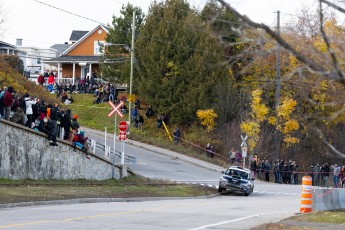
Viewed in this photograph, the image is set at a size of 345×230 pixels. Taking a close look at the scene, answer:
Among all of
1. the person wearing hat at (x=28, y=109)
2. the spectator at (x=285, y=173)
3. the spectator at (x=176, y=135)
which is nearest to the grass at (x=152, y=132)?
the spectator at (x=176, y=135)

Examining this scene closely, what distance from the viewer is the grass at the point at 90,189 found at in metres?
26.8

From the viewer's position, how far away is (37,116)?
1309 inches

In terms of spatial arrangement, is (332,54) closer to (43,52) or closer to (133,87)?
(133,87)

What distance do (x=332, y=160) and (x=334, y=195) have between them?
144ft

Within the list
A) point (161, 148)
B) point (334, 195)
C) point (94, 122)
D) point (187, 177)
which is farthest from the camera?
point (94, 122)

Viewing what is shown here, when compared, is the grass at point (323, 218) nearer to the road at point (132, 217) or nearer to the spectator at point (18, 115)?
the road at point (132, 217)

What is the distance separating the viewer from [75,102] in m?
74.6

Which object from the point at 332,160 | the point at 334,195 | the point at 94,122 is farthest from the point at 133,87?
the point at 334,195

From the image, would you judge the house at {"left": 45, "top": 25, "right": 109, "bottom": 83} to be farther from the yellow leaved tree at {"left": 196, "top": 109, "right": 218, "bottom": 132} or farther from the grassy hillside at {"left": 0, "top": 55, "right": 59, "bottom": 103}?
the grassy hillside at {"left": 0, "top": 55, "right": 59, "bottom": 103}

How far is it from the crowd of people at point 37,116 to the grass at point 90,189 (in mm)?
2226

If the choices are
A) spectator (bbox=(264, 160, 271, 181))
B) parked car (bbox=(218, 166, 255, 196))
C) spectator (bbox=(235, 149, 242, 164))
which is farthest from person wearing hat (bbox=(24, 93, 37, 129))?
spectator (bbox=(235, 149, 242, 164))

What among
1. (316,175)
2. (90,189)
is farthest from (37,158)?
(316,175)

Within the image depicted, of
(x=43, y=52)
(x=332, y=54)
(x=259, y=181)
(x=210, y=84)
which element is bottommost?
(x=259, y=181)

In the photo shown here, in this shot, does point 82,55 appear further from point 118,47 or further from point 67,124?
point 67,124
